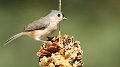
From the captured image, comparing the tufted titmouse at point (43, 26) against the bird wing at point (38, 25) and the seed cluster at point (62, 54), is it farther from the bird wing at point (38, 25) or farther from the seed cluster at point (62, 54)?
the seed cluster at point (62, 54)

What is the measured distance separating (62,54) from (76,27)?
320 centimetres

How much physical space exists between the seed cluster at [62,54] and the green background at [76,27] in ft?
7.72

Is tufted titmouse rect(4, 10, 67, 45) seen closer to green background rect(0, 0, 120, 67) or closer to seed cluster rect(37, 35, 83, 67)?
seed cluster rect(37, 35, 83, 67)

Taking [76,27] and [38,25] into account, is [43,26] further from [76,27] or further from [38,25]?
[76,27]

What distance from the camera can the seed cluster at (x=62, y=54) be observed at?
298cm

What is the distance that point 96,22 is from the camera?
6.41m

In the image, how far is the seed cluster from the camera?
2.98 m

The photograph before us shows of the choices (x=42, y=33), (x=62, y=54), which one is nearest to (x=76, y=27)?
(x=42, y=33)

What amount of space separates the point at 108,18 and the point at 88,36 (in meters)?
0.54

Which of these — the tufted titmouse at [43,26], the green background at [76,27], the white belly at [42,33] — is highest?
the green background at [76,27]

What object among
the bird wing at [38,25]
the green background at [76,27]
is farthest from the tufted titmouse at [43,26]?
the green background at [76,27]

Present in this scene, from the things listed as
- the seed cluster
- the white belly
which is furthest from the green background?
the seed cluster

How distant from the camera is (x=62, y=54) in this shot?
302 cm

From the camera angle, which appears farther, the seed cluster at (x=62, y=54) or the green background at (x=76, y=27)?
the green background at (x=76, y=27)
